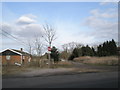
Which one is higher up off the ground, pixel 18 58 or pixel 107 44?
pixel 107 44

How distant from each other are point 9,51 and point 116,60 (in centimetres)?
3083

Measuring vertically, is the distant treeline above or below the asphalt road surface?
above

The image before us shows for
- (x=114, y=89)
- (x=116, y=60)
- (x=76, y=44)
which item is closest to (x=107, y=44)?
(x=76, y=44)

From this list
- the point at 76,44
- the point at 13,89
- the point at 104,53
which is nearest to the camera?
the point at 13,89

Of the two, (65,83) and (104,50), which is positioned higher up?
(104,50)

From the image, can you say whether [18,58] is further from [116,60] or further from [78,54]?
[78,54]

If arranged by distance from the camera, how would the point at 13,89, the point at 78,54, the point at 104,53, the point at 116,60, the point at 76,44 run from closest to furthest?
the point at 13,89, the point at 116,60, the point at 104,53, the point at 78,54, the point at 76,44

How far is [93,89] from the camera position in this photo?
733 centimetres

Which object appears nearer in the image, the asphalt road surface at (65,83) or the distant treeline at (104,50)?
the asphalt road surface at (65,83)

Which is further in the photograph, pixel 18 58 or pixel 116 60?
pixel 18 58

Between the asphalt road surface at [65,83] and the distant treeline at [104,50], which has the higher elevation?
the distant treeline at [104,50]

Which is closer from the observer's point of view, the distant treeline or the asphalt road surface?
the asphalt road surface

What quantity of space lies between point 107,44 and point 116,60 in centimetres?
4074

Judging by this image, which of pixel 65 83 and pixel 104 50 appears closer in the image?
pixel 65 83
